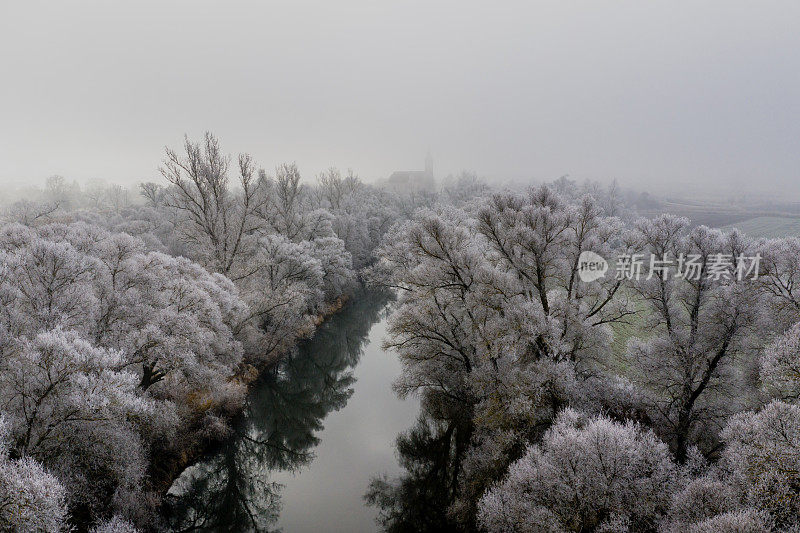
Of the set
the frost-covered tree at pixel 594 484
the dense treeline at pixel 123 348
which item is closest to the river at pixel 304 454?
the dense treeline at pixel 123 348

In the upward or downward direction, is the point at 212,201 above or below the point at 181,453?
above

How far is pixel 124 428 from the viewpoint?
13.0 metres

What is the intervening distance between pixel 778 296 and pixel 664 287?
3.47 metres

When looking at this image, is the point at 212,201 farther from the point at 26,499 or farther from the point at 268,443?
the point at 26,499

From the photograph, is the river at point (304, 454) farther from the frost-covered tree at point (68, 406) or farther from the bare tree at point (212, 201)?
the bare tree at point (212, 201)

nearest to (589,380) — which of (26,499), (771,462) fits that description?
(771,462)

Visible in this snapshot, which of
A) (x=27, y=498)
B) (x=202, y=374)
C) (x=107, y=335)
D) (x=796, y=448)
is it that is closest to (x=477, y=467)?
(x=796, y=448)

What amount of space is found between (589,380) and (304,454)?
46.1 ft

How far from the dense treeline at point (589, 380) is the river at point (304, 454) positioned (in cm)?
177

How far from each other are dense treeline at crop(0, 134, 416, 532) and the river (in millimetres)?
1440

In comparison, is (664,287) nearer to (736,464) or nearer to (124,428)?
(736,464)

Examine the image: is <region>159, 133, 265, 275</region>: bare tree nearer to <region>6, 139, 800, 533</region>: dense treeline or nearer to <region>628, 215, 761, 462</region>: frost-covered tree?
<region>6, 139, 800, 533</region>: dense treeline

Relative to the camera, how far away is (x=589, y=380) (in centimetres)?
1606

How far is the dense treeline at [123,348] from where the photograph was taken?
9867 mm
